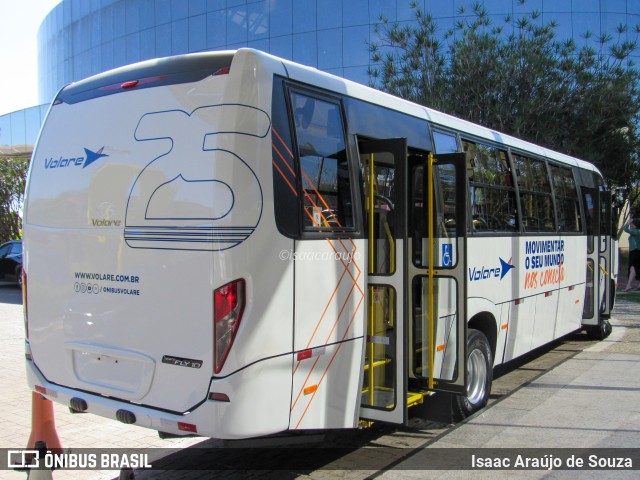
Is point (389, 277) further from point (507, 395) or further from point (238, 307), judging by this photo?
point (507, 395)

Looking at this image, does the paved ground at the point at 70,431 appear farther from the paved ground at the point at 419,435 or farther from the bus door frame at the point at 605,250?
the bus door frame at the point at 605,250

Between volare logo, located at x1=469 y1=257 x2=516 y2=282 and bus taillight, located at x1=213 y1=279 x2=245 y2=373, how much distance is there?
121 inches

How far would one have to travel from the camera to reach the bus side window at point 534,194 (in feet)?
23.7

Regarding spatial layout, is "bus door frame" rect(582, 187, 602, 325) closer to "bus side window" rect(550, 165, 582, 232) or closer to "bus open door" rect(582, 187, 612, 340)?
"bus open door" rect(582, 187, 612, 340)

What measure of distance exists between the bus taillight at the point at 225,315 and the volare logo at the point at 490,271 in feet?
10.0

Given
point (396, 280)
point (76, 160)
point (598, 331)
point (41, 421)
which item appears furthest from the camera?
point (598, 331)

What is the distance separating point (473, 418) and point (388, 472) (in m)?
1.69

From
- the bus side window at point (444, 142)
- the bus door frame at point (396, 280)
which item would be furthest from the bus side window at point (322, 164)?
the bus side window at point (444, 142)

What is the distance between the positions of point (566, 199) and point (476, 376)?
3.93 meters

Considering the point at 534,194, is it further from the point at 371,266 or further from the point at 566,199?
the point at 371,266

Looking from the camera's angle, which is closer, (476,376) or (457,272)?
(457,272)

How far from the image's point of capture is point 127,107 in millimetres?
4160

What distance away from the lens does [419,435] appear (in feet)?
18.4

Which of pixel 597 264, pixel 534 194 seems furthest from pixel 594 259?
pixel 534 194
